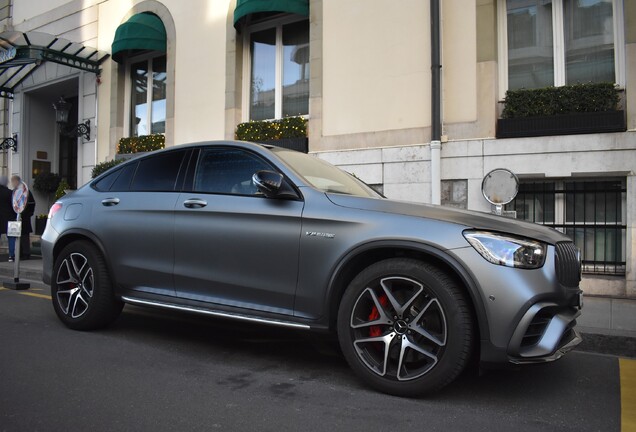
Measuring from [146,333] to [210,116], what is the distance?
7116 mm

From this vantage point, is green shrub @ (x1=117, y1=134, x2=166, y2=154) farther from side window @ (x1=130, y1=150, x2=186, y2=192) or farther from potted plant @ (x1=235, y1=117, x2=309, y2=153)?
side window @ (x1=130, y1=150, x2=186, y2=192)

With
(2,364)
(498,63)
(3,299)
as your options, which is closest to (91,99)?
(3,299)

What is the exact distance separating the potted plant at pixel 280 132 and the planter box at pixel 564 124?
145 inches

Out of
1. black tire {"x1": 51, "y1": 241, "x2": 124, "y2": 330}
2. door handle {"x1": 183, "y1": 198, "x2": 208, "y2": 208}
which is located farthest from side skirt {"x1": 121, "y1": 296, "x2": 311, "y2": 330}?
door handle {"x1": 183, "y1": 198, "x2": 208, "y2": 208}

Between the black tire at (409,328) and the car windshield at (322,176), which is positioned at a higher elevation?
the car windshield at (322,176)

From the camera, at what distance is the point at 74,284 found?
15.6 feet

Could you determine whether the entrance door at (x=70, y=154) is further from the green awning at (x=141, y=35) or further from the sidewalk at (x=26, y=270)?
the sidewalk at (x=26, y=270)

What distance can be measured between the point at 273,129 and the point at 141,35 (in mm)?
4323

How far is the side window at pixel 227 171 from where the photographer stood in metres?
3.96

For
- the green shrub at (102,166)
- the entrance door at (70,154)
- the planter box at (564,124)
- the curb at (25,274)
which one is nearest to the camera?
the planter box at (564,124)

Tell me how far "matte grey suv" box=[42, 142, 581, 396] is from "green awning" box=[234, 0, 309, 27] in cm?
577

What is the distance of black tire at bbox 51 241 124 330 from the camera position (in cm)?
452

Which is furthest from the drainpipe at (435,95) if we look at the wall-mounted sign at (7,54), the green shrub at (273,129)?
the wall-mounted sign at (7,54)

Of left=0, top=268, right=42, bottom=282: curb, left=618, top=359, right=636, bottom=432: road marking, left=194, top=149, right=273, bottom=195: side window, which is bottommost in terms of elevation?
left=618, top=359, right=636, bottom=432: road marking
